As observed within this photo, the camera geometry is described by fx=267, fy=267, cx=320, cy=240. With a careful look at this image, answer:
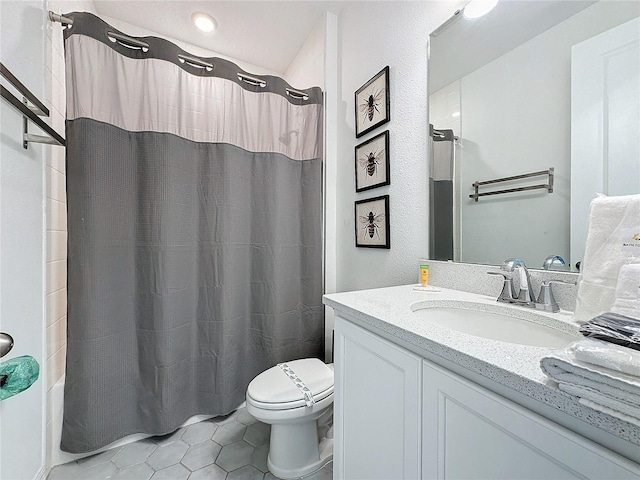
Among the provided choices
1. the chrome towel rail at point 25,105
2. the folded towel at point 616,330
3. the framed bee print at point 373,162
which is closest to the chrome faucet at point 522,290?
the folded towel at point 616,330

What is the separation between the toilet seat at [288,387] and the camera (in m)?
1.09

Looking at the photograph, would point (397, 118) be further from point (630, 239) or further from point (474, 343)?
point (474, 343)

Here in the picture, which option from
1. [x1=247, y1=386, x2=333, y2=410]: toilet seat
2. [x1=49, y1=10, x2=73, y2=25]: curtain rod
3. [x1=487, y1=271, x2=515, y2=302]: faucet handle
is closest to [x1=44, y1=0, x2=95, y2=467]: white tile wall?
[x1=49, y1=10, x2=73, y2=25]: curtain rod

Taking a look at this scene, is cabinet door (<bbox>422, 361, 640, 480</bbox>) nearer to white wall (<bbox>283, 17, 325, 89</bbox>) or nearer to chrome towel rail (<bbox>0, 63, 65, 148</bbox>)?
chrome towel rail (<bbox>0, 63, 65, 148</bbox>)

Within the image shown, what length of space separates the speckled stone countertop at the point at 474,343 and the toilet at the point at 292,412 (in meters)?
0.48

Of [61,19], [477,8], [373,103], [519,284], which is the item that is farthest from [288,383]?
[61,19]

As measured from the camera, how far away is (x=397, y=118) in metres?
1.34

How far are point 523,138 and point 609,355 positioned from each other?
0.81 metres

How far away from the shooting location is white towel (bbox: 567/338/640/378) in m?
0.33

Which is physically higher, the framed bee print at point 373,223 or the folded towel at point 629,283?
the framed bee print at point 373,223

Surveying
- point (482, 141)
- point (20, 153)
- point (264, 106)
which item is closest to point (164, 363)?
point (20, 153)

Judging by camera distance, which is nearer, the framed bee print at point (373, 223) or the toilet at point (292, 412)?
the toilet at point (292, 412)

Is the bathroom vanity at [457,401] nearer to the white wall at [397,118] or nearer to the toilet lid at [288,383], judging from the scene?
the toilet lid at [288,383]

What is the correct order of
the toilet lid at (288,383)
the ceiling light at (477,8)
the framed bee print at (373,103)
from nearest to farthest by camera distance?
the ceiling light at (477,8)
the toilet lid at (288,383)
the framed bee print at (373,103)
